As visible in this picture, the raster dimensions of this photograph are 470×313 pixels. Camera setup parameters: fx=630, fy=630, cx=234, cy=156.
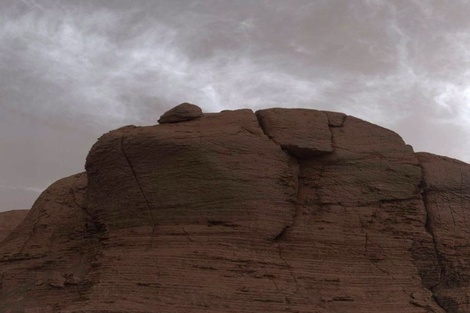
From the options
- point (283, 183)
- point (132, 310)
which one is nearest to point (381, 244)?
point (283, 183)

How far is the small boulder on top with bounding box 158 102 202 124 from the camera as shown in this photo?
1998 cm

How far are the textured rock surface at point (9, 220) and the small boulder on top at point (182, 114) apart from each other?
1056 cm

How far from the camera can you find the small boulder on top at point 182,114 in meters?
20.0

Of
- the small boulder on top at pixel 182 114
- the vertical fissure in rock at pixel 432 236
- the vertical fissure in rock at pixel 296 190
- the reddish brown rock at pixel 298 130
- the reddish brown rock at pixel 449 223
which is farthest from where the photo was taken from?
the small boulder on top at pixel 182 114

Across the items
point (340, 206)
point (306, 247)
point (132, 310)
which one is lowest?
point (132, 310)

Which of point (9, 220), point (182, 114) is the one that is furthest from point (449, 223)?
point (9, 220)

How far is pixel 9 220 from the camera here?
27.5 metres

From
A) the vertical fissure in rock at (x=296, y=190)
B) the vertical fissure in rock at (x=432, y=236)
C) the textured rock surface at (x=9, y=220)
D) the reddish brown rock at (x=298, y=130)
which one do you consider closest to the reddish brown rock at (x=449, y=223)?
the vertical fissure in rock at (x=432, y=236)

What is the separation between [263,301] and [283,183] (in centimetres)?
390

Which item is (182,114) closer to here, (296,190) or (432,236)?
(296,190)

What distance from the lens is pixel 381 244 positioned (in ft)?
61.6

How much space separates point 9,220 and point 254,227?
14.4 metres

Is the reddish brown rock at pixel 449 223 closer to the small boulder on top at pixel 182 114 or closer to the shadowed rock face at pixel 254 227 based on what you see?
the shadowed rock face at pixel 254 227

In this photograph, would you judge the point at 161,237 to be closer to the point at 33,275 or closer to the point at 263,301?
the point at 263,301
